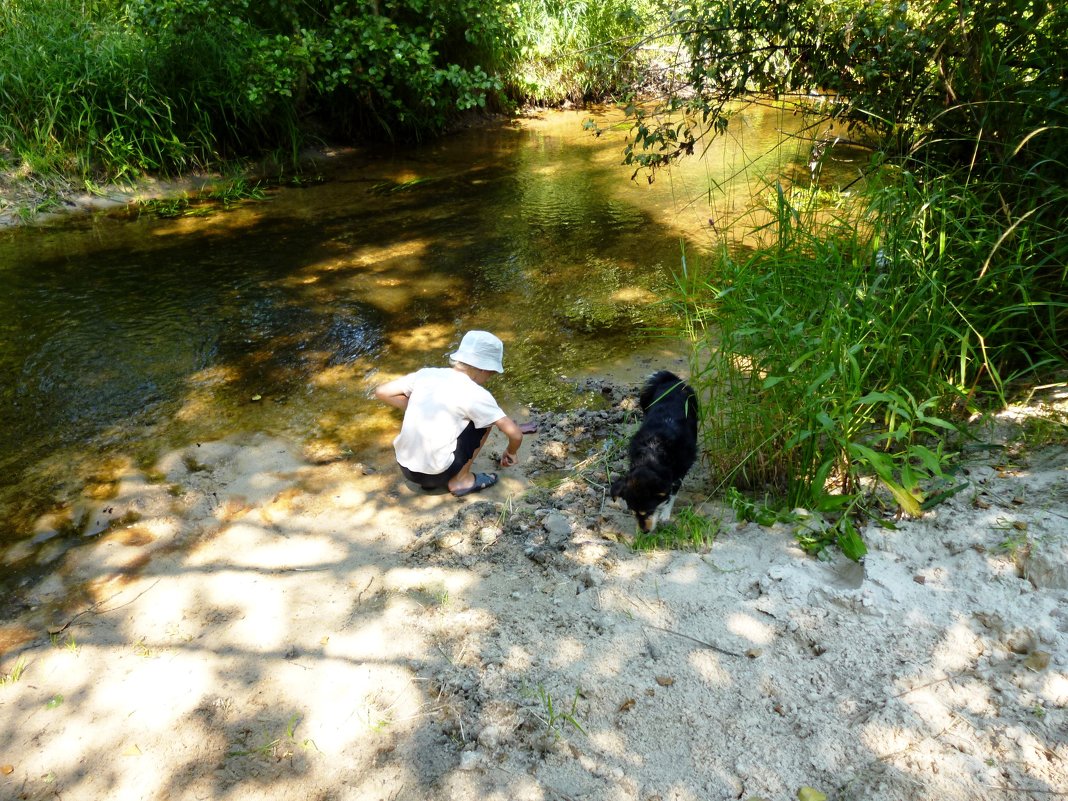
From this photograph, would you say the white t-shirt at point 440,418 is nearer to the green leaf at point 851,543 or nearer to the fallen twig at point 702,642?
the fallen twig at point 702,642

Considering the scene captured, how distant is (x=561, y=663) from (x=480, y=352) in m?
1.91

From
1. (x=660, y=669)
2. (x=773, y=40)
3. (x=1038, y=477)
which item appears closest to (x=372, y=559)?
(x=660, y=669)

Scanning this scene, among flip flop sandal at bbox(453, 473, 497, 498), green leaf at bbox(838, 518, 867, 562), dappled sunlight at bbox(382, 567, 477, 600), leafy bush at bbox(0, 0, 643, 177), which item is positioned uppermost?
leafy bush at bbox(0, 0, 643, 177)

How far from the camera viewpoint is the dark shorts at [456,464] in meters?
4.21

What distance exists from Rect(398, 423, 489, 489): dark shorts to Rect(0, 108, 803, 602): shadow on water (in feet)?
2.14

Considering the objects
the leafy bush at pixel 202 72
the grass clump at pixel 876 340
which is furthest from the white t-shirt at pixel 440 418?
the leafy bush at pixel 202 72

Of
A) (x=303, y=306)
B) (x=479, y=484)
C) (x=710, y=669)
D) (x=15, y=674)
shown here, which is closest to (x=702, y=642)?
(x=710, y=669)

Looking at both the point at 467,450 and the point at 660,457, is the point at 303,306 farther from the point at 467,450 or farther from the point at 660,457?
the point at 660,457

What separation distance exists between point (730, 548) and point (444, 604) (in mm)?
1321

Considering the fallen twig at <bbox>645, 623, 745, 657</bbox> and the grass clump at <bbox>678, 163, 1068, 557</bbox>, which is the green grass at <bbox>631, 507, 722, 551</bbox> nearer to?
the grass clump at <bbox>678, 163, 1068, 557</bbox>

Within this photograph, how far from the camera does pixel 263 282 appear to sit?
284 inches

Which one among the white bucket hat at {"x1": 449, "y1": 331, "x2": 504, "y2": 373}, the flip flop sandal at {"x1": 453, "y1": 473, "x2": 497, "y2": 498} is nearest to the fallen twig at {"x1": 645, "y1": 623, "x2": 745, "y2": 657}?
the flip flop sandal at {"x1": 453, "y1": 473, "x2": 497, "y2": 498}

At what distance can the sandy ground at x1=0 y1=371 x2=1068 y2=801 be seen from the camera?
2.41 meters

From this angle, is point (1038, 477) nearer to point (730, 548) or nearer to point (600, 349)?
point (730, 548)
